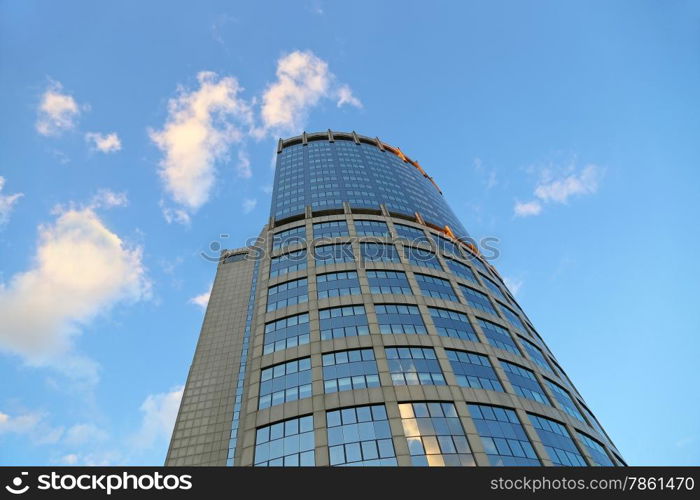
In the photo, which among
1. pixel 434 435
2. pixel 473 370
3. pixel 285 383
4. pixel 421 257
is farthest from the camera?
pixel 421 257

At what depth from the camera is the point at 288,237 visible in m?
64.6

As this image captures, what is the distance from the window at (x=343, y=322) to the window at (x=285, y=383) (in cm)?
406

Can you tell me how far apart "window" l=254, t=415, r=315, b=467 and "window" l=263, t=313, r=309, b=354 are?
9409 millimetres

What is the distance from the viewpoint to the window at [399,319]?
152 ft

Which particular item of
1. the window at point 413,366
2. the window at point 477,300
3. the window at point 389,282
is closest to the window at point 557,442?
the window at point 413,366

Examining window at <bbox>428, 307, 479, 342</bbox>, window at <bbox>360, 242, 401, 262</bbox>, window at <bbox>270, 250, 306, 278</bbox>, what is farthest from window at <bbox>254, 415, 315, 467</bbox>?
window at <bbox>360, 242, 401, 262</bbox>

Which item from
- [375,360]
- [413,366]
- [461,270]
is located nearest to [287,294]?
[375,360]

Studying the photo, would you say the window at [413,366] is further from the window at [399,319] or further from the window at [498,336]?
the window at [498,336]

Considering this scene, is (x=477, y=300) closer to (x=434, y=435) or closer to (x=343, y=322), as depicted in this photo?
(x=343, y=322)

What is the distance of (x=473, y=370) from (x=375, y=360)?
375 inches
